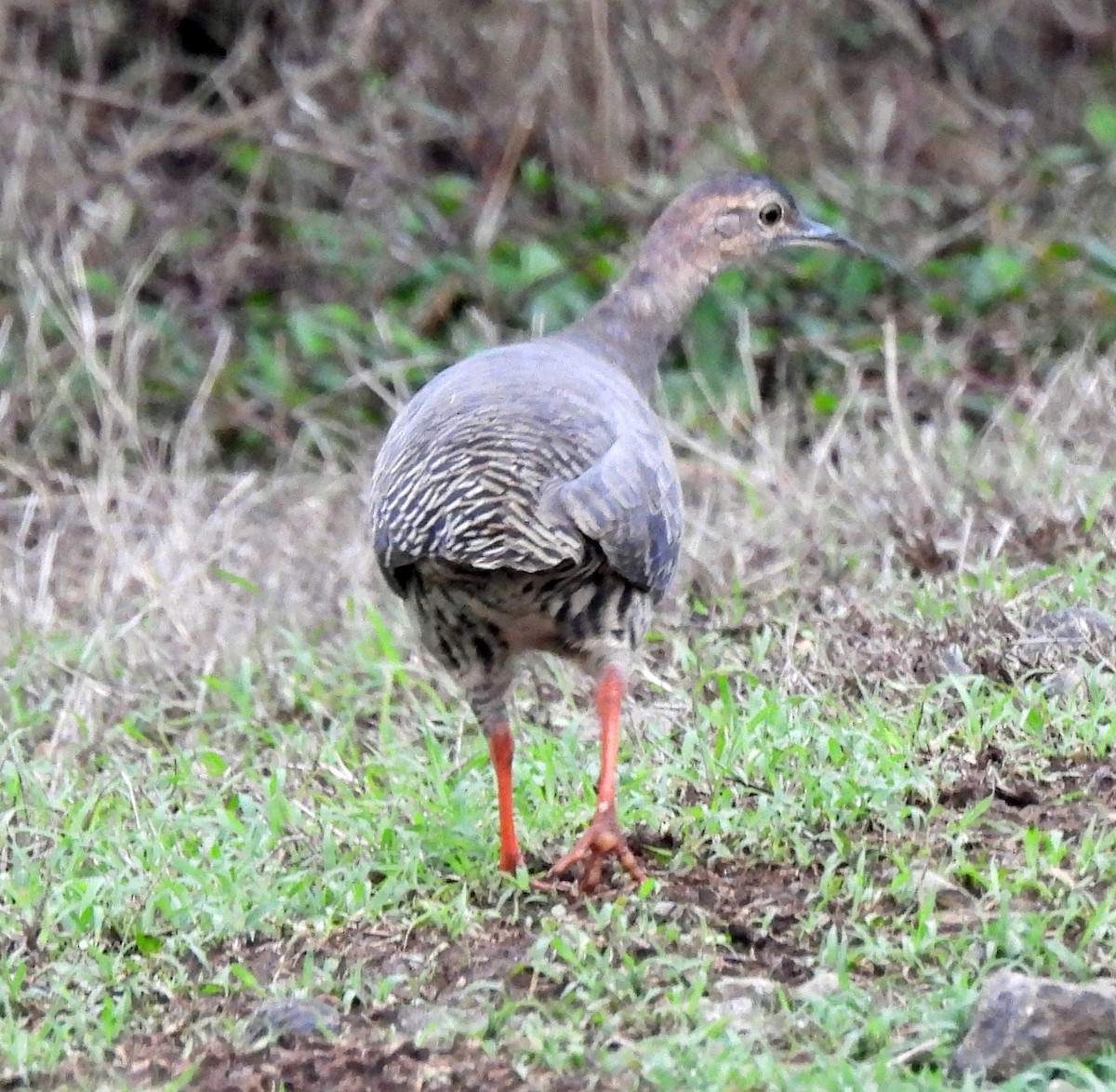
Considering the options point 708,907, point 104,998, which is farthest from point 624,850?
point 104,998

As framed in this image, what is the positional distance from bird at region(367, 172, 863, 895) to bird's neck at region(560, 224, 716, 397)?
301mm

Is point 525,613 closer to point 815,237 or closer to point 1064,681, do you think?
point 1064,681

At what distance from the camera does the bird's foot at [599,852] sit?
4.10m

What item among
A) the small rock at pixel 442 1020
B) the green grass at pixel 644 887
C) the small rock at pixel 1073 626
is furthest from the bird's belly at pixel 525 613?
the small rock at pixel 1073 626

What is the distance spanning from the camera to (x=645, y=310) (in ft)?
17.2

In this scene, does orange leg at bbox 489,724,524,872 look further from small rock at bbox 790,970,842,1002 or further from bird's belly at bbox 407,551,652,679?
small rock at bbox 790,970,842,1002

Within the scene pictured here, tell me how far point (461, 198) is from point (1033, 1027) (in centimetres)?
637

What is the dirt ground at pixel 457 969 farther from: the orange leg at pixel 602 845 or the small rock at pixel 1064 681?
the small rock at pixel 1064 681

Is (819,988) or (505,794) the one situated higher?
(819,988)

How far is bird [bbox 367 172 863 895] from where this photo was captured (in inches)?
158

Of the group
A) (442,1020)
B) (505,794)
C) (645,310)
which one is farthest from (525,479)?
(645,310)

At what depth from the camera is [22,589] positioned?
6.62 meters

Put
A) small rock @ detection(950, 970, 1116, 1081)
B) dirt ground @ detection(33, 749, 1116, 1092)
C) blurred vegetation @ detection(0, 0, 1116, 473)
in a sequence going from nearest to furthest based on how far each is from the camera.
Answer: small rock @ detection(950, 970, 1116, 1081)
dirt ground @ detection(33, 749, 1116, 1092)
blurred vegetation @ detection(0, 0, 1116, 473)

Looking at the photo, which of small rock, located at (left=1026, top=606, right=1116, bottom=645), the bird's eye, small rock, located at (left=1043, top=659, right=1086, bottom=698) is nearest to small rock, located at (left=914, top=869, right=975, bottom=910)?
small rock, located at (left=1043, top=659, right=1086, bottom=698)
